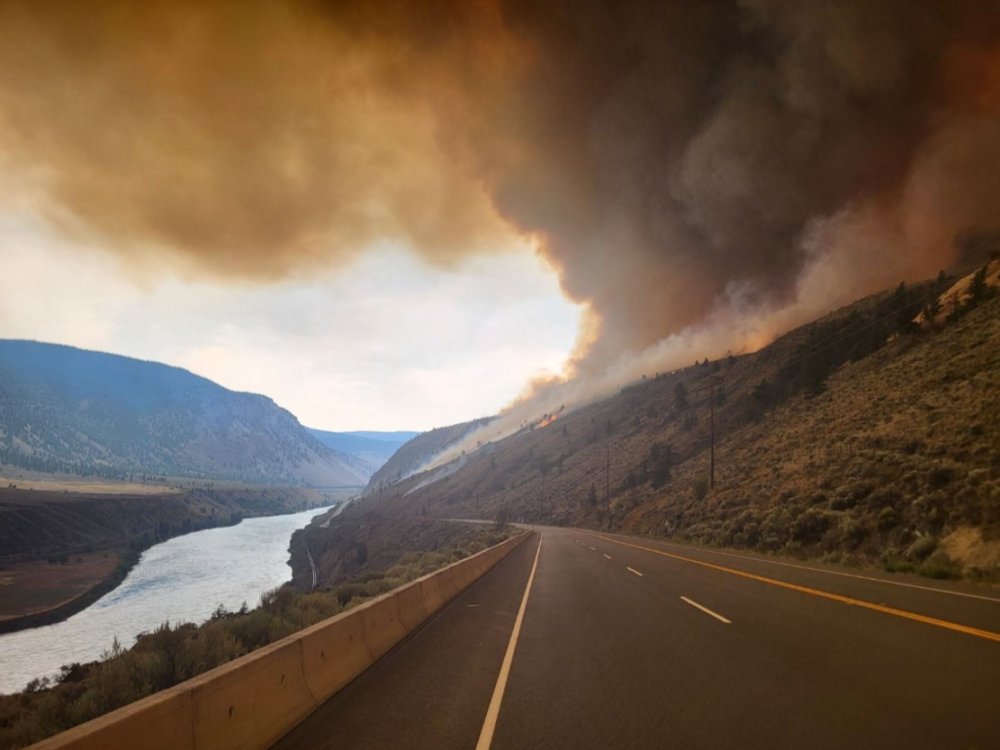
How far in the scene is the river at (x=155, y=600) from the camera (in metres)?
43.3

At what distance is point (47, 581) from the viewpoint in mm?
71062

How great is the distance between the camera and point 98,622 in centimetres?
5444

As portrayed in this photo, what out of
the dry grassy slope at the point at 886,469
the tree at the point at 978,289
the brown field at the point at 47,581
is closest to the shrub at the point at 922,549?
the dry grassy slope at the point at 886,469

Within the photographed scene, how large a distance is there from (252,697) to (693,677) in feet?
14.6

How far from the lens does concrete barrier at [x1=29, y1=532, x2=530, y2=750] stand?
326 cm

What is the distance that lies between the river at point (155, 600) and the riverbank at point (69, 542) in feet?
7.82

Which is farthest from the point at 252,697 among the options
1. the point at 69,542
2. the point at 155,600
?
the point at 69,542

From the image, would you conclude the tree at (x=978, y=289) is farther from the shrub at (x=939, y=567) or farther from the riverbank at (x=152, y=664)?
the riverbank at (x=152, y=664)

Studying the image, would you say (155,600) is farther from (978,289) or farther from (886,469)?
(978,289)

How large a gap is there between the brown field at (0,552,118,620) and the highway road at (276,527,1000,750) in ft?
220

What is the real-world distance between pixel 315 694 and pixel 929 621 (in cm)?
864

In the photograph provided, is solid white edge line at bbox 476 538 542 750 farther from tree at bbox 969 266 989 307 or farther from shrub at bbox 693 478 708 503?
tree at bbox 969 266 989 307

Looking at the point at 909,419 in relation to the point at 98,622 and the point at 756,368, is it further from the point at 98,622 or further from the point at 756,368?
the point at 98,622

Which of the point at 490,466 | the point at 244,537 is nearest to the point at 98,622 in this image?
the point at 244,537
